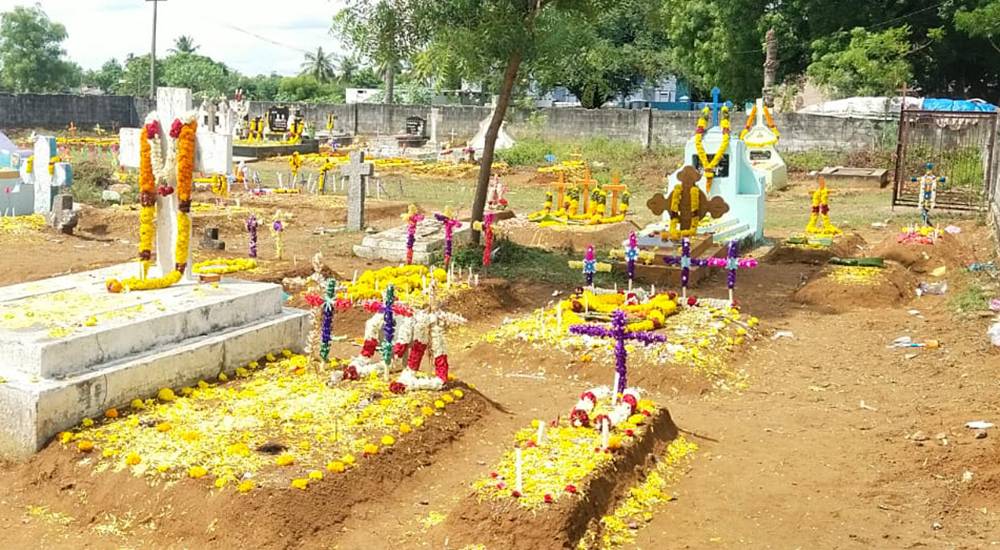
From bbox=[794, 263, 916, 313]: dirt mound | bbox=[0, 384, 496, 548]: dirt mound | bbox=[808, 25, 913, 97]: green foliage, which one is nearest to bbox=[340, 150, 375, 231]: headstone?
bbox=[794, 263, 916, 313]: dirt mound

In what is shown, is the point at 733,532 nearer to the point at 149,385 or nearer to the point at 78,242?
the point at 149,385

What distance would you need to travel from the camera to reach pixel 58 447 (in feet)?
24.9

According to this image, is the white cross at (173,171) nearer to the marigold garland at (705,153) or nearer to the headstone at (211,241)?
the headstone at (211,241)

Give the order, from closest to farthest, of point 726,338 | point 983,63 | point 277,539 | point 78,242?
1. point 277,539
2. point 726,338
3. point 78,242
4. point 983,63

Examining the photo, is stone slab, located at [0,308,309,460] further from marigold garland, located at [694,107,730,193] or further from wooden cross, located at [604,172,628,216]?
wooden cross, located at [604,172,628,216]

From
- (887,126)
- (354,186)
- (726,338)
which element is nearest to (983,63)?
(887,126)

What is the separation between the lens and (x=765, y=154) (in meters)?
28.2

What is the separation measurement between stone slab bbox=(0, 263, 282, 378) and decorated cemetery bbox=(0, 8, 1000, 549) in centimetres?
3

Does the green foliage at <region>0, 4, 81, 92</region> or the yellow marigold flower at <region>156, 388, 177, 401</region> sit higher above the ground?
the green foliage at <region>0, 4, 81, 92</region>

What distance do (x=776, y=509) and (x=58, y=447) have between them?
528 cm

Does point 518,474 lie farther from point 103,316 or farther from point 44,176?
point 44,176

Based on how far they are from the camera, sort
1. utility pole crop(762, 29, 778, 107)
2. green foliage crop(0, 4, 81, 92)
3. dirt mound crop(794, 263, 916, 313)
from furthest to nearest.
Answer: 1. green foliage crop(0, 4, 81, 92)
2. utility pole crop(762, 29, 778, 107)
3. dirt mound crop(794, 263, 916, 313)

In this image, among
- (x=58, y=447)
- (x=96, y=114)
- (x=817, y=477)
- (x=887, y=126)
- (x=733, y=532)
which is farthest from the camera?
(x=96, y=114)

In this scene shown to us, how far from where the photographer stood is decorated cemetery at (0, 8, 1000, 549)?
7.02m
